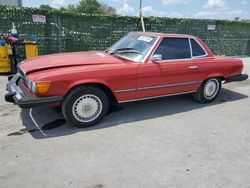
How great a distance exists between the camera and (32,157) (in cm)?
335

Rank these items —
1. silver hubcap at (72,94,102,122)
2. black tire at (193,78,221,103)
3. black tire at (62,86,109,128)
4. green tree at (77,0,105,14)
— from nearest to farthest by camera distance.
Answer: black tire at (62,86,109,128)
silver hubcap at (72,94,102,122)
black tire at (193,78,221,103)
green tree at (77,0,105,14)

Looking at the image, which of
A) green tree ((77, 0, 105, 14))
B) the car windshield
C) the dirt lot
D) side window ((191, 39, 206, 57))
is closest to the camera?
the dirt lot

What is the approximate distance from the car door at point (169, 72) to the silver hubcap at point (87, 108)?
0.82 m

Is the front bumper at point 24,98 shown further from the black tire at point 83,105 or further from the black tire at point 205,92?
the black tire at point 205,92

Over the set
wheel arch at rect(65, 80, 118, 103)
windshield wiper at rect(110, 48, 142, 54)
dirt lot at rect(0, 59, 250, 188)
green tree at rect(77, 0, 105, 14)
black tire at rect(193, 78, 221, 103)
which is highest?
green tree at rect(77, 0, 105, 14)

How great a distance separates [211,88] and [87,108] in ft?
10.2

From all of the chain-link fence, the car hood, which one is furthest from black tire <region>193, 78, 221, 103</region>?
the chain-link fence

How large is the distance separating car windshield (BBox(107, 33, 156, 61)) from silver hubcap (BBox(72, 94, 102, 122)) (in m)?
1.12

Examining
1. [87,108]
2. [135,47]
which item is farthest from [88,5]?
[87,108]

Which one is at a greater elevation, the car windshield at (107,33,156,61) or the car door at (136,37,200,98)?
the car windshield at (107,33,156,61)

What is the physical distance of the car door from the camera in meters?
4.65

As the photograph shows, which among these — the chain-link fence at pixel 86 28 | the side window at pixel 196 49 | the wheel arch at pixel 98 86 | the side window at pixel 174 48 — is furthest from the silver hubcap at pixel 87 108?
the chain-link fence at pixel 86 28

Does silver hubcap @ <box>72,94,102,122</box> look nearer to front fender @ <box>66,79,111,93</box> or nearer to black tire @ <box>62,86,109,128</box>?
black tire @ <box>62,86,109,128</box>

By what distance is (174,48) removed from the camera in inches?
202
